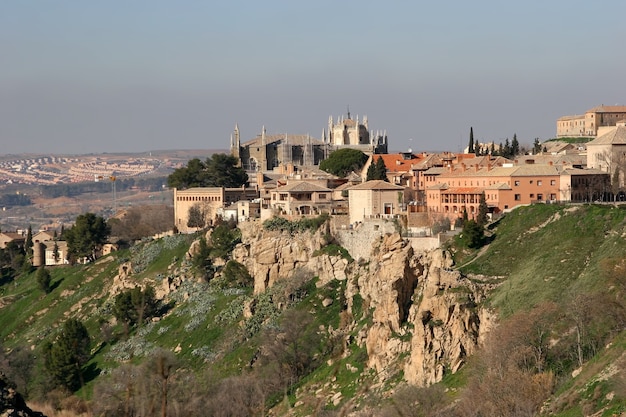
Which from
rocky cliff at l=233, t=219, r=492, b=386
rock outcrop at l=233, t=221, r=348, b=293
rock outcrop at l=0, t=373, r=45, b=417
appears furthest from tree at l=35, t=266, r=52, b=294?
rock outcrop at l=0, t=373, r=45, b=417

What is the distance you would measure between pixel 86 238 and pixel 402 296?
42.8m

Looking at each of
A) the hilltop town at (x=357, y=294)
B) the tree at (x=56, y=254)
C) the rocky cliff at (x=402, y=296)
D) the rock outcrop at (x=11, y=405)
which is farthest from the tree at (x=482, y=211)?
the tree at (x=56, y=254)

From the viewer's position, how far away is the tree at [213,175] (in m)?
96.4

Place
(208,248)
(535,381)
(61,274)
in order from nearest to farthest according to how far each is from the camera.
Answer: (535,381)
(208,248)
(61,274)

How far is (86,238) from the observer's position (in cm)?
9756

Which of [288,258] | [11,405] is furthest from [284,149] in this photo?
[11,405]

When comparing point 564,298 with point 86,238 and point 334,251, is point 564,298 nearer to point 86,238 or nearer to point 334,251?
point 334,251

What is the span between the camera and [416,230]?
65.6 metres

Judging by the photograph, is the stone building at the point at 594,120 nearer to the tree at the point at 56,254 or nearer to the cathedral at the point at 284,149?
the cathedral at the point at 284,149

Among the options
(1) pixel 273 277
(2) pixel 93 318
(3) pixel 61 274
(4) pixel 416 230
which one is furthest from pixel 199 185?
(4) pixel 416 230

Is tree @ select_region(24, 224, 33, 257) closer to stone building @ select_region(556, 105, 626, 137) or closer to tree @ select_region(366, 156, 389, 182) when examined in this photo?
tree @ select_region(366, 156, 389, 182)

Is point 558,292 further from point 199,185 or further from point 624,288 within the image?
point 199,185

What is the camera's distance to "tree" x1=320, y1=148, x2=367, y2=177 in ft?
301

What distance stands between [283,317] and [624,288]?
75.0 feet
